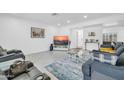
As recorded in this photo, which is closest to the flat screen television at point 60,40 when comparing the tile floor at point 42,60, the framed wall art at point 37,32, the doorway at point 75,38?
the doorway at point 75,38

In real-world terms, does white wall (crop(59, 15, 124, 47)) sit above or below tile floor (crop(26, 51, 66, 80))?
above

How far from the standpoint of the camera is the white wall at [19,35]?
450cm

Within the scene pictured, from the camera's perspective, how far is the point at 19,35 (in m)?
5.21

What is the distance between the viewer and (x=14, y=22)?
4930 mm

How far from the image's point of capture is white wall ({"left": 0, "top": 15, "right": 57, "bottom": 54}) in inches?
177

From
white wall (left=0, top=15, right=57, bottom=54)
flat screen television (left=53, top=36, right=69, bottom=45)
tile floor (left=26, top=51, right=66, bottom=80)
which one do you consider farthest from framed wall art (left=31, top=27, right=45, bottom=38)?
tile floor (left=26, top=51, right=66, bottom=80)

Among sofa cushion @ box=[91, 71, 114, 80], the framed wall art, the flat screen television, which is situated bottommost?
sofa cushion @ box=[91, 71, 114, 80]

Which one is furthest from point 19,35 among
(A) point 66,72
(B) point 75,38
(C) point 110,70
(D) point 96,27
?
(D) point 96,27

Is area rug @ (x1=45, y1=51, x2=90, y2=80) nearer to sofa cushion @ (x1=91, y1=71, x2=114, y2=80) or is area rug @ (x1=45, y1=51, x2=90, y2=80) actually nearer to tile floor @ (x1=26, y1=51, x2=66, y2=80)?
tile floor @ (x1=26, y1=51, x2=66, y2=80)

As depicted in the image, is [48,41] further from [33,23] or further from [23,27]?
[23,27]

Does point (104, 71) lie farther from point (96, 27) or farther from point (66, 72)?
point (96, 27)
